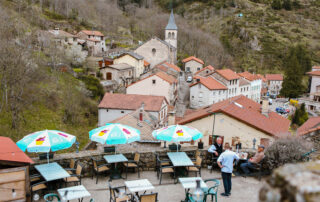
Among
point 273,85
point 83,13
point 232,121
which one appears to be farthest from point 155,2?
point 232,121

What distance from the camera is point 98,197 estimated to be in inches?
332

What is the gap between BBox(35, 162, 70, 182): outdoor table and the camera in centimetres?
824

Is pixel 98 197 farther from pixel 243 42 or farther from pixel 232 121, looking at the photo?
pixel 243 42

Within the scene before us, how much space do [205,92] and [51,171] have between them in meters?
43.0

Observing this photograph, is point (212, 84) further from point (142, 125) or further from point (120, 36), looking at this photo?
point (120, 36)

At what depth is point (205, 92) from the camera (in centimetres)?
4978

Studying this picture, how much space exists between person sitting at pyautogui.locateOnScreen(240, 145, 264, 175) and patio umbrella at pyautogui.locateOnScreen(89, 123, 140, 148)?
13.2 ft

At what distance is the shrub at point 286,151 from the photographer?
8773 mm

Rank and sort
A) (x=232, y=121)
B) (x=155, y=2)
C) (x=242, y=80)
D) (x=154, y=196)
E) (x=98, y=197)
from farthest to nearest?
(x=155, y=2) → (x=242, y=80) → (x=232, y=121) → (x=98, y=197) → (x=154, y=196)

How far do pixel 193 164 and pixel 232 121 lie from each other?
22.5 feet

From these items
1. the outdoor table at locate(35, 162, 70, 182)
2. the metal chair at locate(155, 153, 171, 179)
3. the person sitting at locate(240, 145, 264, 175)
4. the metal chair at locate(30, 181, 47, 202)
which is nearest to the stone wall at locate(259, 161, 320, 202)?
the person sitting at locate(240, 145, 264, 175)

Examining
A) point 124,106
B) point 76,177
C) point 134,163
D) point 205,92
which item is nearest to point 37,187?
point 76,177

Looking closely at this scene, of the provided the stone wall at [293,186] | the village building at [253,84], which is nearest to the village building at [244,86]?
the village building at [253,84]

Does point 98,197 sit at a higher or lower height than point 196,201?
lower
